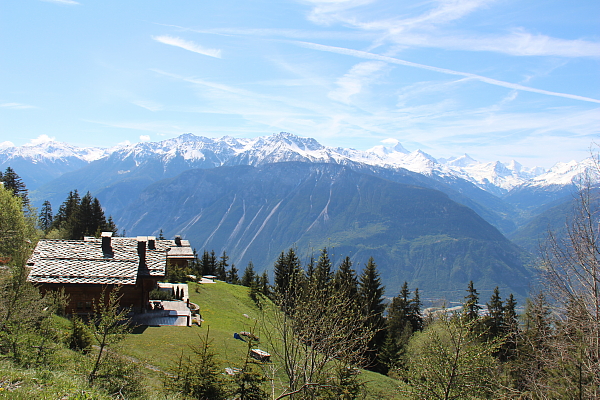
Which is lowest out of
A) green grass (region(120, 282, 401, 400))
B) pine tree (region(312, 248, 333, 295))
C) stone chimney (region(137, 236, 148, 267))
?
green grass (region(120, 282, 401, 400))

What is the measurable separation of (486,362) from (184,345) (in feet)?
58.9

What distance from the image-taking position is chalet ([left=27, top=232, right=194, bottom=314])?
2897 centimetres

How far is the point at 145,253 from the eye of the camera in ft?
111

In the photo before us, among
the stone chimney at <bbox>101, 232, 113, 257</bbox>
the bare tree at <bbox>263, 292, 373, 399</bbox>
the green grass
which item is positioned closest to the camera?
the bare tree at <bbox>263, 292, 373, 399</bbox>

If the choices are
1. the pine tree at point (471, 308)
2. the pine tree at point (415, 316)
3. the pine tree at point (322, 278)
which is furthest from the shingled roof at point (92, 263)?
the pine tree at point (415, 316)

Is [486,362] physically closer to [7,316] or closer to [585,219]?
[585,219]

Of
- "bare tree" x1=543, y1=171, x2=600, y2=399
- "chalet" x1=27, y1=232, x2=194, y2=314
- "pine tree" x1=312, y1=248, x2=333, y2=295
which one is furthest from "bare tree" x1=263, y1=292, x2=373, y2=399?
"chalet" x1=27, y1=232, x2=194, y2=314

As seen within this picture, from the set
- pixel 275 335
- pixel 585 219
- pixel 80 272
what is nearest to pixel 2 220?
pixel 80 272

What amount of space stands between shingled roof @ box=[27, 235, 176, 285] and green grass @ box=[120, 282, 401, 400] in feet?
17.9

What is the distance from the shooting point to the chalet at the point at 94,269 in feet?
95.0

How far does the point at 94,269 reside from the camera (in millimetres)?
30109

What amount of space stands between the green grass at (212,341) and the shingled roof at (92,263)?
5465 millimetres

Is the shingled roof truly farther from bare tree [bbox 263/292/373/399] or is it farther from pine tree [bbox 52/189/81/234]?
pine tree [bbox 52/189/81/234]

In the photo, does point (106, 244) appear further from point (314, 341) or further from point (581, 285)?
point (581, 285)
